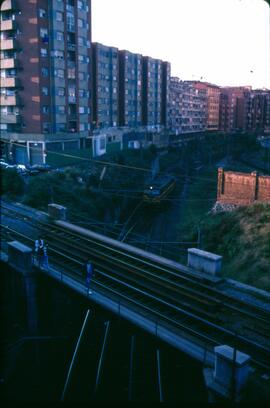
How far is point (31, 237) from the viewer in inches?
685

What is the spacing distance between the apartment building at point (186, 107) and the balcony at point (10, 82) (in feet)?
132

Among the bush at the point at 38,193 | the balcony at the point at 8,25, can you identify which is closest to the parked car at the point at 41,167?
the bush at the point at 38,193

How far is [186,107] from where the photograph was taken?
3095 inches

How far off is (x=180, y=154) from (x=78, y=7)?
2822 cm

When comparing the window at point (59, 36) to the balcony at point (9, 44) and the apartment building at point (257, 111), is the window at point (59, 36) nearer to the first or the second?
the balcony at point (9, 44)

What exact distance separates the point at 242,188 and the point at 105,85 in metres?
29.4

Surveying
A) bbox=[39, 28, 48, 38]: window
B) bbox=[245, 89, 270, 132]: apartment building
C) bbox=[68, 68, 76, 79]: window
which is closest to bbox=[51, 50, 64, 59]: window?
bbox=[39, 28, 48, 38]: window

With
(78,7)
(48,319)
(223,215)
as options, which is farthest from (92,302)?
(78,7)

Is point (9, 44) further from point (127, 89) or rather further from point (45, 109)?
point (127, 89)

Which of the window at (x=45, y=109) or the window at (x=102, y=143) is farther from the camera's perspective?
the window at (x=102, y=143)

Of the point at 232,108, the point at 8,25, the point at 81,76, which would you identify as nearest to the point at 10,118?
the point at 8,25

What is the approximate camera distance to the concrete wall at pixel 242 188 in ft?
85.3

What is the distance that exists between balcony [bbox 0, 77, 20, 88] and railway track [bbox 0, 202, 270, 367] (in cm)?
2428

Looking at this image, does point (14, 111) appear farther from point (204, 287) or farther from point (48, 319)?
point (204, 287)
